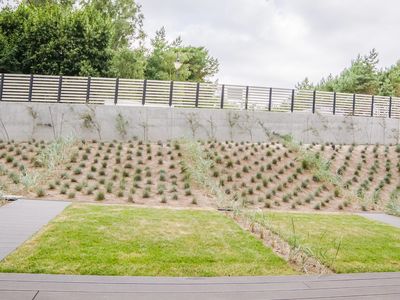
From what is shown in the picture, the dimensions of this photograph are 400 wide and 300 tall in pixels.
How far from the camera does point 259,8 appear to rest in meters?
6.97

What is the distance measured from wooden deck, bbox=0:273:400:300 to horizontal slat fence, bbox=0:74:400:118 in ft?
46.6

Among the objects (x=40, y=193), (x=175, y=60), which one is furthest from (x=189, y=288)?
(x=175, y=60)

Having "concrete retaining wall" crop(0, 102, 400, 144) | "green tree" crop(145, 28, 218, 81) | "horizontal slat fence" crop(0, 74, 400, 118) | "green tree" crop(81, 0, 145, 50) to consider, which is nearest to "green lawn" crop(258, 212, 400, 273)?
"concrete retaining wall" crop(0, 102, 400, 144)

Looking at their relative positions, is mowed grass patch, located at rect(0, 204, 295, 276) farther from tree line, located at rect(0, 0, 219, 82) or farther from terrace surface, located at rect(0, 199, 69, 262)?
tree line, located at rect(0, 0, 219, 82)

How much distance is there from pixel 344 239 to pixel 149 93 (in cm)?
1335

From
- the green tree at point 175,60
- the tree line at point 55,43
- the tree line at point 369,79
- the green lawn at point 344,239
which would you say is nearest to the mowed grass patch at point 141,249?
the green lawn at point 344,239

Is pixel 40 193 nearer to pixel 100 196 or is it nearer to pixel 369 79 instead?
pixel 100 196

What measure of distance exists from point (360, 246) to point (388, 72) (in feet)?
161

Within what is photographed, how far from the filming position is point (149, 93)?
58.9 ft

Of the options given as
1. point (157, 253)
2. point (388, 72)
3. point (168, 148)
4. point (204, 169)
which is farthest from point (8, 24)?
point (388, 72)

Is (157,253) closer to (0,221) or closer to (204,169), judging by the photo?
(0,221)

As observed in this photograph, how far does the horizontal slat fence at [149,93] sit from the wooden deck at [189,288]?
1421cm

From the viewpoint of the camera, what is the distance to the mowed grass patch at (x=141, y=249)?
4391 millimetres

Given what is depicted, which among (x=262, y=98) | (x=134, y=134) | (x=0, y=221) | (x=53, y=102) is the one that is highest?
(x=262, y=98)
